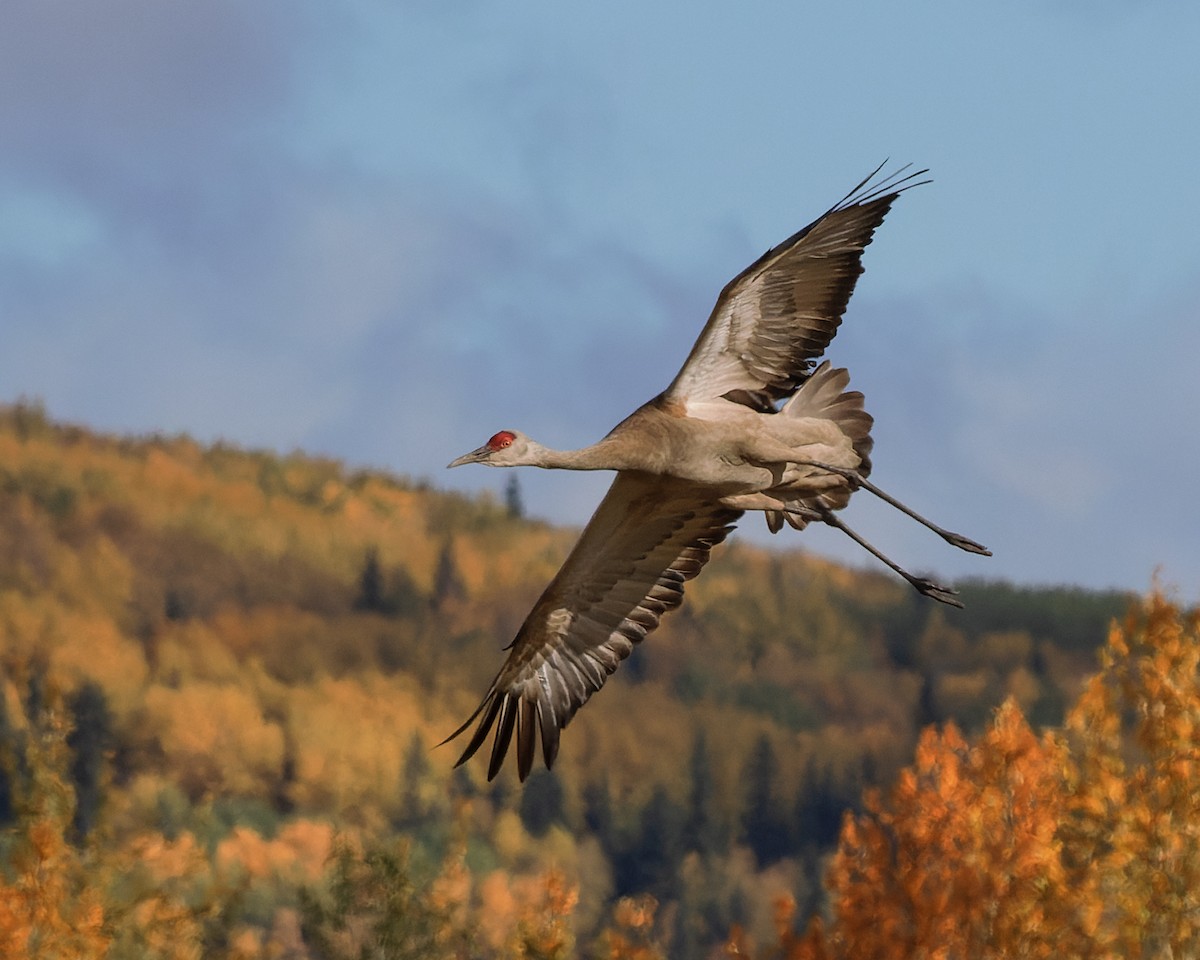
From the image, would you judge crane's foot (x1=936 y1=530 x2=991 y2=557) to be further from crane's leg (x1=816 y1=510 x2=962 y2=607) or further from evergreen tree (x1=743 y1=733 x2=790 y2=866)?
evergreen tree (x1=743 y1=733 x2=790 y2=866)

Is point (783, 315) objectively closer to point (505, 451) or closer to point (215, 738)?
point (505, 451)

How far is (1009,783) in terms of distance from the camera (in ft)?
54.2

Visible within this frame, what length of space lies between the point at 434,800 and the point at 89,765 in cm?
921

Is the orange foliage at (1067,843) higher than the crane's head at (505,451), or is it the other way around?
the crane's head at (505,451)

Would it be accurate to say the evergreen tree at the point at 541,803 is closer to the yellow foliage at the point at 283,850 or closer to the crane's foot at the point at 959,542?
the yellow foliage at the point at 283,850

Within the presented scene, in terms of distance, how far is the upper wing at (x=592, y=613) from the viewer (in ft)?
45.3

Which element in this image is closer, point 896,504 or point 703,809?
point 896,504

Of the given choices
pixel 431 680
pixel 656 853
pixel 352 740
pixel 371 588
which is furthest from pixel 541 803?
pixel 371 588

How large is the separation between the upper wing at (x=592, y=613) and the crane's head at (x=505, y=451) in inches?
44.1

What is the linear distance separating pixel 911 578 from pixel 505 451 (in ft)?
9.58

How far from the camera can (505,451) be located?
12.6 metres

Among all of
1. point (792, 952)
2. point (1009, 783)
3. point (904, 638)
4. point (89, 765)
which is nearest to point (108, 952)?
point (792, 952)

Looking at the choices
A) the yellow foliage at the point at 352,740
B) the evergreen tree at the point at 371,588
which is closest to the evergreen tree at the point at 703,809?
the yellow foliage at the point at 352,740

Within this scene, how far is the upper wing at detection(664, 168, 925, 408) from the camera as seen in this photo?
1273cm
